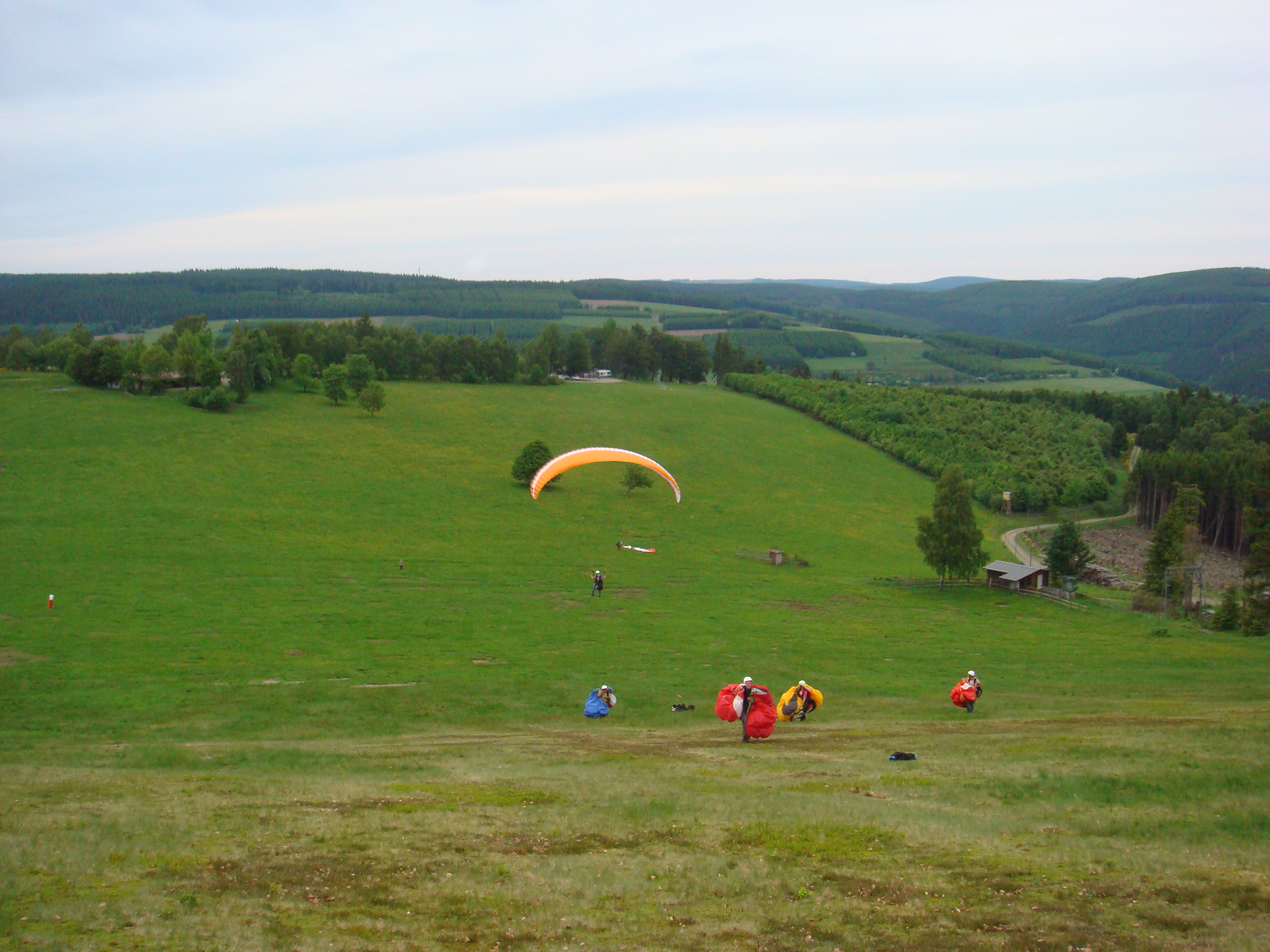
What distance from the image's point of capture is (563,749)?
2011 centimetres

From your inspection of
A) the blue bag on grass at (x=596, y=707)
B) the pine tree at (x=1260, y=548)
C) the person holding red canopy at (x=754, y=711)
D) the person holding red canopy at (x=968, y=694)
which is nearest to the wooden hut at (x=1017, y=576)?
the pine tree at (x=1260, y=548)

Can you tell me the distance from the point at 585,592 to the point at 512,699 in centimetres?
1886

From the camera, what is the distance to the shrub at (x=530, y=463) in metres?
71.2

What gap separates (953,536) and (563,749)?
36.9 meters

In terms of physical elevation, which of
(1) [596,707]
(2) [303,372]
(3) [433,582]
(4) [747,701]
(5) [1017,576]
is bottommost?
(5) [1017,576]

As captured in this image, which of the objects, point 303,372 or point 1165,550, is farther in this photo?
point 303,372

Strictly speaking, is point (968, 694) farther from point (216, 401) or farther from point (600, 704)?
point (216, 401)

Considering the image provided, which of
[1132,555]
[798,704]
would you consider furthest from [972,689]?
[1132,555]

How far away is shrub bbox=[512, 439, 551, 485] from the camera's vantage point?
71.2 m

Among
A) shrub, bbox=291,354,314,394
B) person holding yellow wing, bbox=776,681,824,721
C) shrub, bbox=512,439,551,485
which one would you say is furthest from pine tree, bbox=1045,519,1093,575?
shrub, bbox=291,354,314,394

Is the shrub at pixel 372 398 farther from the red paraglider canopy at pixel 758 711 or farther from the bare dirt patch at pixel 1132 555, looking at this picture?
the red paraglider canopy at pixel 758 711

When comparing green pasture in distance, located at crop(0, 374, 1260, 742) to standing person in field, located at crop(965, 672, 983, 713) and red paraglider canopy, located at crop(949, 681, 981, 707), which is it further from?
standing person in field, located at crop(965, 672, 983, 713)

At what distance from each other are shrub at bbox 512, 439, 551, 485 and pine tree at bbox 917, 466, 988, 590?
29.6 meters

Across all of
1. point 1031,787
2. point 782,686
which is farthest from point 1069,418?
point 1031,787
